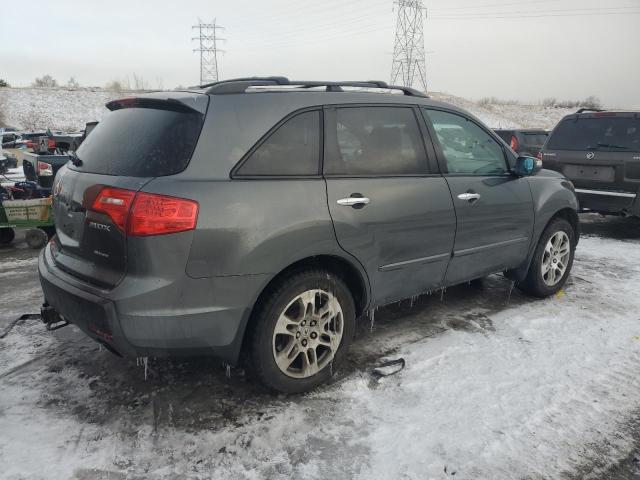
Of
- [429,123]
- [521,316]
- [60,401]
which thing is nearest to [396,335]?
[521,316]

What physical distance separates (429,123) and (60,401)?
298 centimetres

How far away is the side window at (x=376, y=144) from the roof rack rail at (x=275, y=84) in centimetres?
22

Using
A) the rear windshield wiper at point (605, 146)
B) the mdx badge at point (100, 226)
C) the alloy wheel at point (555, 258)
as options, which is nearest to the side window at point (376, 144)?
the mdx badge at point (100, 226)

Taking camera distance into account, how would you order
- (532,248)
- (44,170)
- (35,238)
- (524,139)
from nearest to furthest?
1. (532,248)
2. (35,238)
3. (44,170)
4. (524,139)

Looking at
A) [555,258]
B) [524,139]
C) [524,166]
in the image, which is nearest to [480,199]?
[524,166]

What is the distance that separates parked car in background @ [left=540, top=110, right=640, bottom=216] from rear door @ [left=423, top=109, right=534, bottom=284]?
358 centimetres

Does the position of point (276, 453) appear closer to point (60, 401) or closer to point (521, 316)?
point (60, 401)

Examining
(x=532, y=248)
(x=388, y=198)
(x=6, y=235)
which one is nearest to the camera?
(x=388, y=198)

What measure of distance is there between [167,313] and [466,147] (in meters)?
2.67

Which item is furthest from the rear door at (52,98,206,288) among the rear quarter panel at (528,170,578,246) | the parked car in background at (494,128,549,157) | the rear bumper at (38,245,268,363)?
the parked car in background at (494,128,549,157)

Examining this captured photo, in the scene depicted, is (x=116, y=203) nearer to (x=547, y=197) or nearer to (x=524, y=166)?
(x=524, y=166)

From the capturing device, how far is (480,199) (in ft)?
12.6

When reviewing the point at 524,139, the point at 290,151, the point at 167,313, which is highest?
the point at 290,151

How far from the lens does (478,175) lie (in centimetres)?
391
